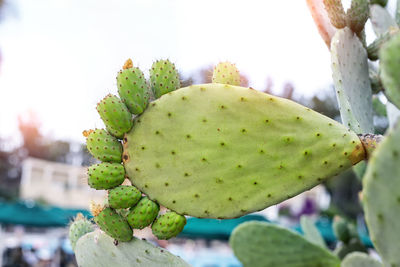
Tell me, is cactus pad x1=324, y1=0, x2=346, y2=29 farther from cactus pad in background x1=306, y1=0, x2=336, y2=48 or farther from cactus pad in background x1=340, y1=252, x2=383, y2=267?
cactus pad in background x1=340, y1=252, x2=383, y2=267

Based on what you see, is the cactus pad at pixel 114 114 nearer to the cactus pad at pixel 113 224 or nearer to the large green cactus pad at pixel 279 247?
the cactus pad at pixel 113 224

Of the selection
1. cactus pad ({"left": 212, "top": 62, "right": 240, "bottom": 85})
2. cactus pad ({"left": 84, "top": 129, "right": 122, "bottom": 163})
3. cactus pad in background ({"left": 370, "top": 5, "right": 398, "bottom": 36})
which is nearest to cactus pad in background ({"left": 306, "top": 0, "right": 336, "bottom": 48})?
cactus pad in background ({"left": 370, "top": 5, "right": 398, "bottom": 36})

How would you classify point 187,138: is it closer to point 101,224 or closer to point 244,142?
point 244,142

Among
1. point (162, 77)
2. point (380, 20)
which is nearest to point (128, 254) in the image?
point (162, 77)

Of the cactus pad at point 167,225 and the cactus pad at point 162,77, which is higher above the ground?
the cactus pad at point 162,77

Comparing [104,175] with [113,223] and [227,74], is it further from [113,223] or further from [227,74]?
[227,74]

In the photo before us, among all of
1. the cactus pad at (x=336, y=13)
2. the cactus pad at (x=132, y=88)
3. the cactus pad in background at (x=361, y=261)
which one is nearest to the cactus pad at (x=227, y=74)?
the cactus pad at (x=132, y=88)
